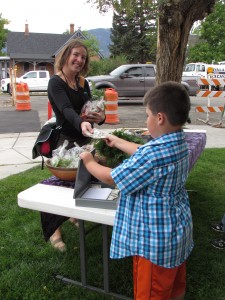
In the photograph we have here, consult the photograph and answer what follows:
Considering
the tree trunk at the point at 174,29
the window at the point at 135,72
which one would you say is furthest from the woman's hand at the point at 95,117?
the window at the point at 135,72

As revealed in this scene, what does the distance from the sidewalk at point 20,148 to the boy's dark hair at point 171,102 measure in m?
4.45

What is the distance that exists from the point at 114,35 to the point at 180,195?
4773 centimetres

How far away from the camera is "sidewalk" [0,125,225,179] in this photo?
20.5 ft

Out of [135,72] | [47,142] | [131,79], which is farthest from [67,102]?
[135,72]

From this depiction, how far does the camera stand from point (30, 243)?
350 centimetres

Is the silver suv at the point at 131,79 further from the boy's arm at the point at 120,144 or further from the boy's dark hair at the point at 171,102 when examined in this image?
the boy's dark hair at the point at 171,102

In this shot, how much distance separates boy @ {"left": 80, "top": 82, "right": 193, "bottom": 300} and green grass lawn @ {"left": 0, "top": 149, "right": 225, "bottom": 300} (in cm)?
101

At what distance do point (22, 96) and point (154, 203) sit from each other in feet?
44.3

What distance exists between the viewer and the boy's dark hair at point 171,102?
68.2 inches

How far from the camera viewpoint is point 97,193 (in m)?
2.27

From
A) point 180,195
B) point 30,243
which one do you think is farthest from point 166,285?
point 30,243

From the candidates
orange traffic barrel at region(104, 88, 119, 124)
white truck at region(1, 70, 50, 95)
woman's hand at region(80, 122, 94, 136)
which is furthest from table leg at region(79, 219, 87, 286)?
white truck at region(1, 70, 50, 95)

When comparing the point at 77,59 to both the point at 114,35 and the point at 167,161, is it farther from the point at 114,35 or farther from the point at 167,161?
the point at 114,35

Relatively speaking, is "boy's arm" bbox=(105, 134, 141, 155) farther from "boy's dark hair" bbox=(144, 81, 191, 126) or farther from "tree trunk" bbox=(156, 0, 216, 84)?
"tree trunk" bbox=(156, 0, 216, 84)
